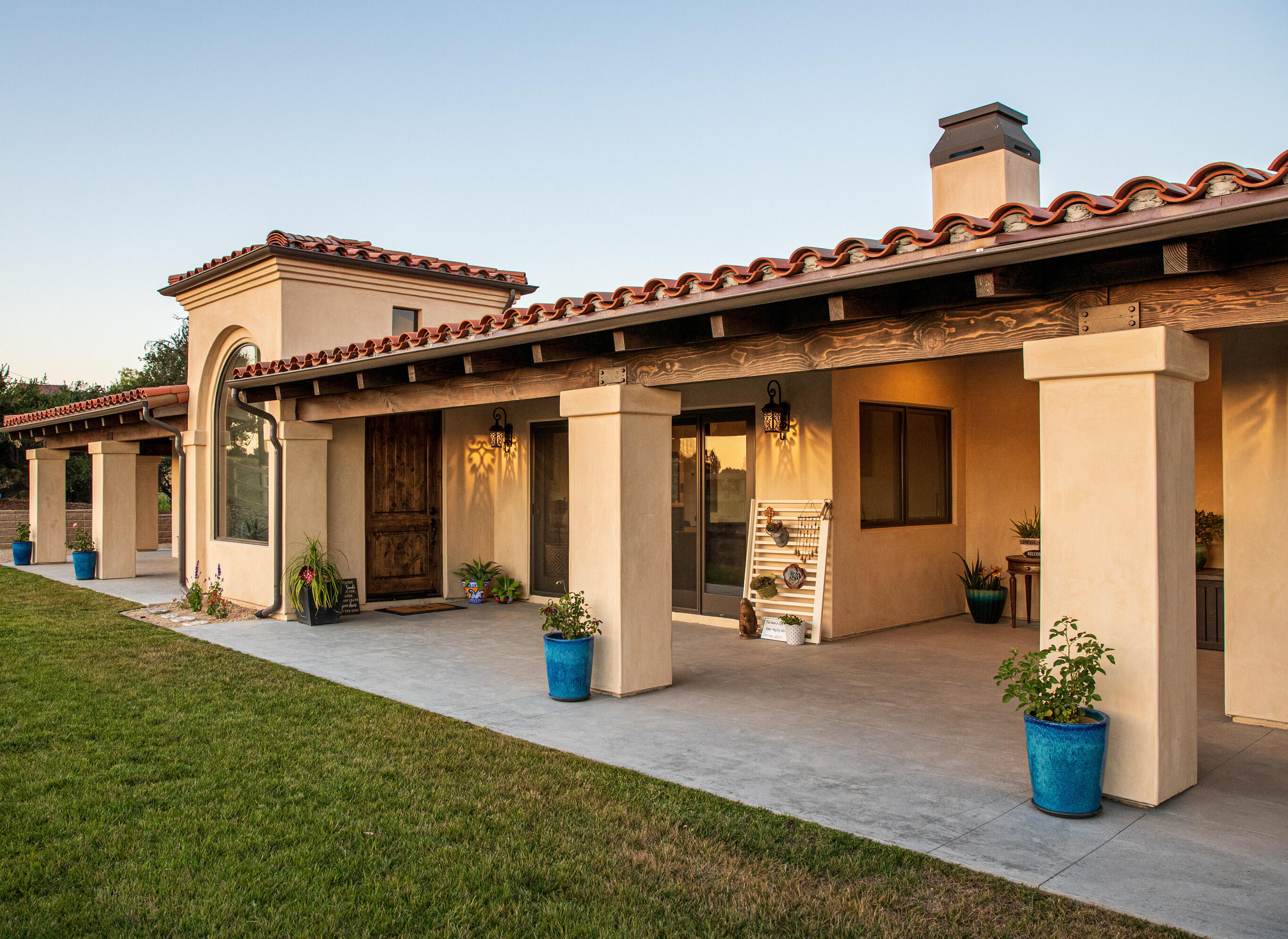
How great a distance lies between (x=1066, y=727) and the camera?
4105 millimetres

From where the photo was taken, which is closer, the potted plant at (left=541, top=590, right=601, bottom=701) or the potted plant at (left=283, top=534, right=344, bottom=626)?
the potted plant at (left=541, top=590, right=601, bottom=701)

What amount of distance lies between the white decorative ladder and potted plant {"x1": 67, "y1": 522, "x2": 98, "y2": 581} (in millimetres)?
11398

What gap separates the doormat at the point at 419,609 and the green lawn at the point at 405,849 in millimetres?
5033

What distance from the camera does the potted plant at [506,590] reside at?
39.2 ft

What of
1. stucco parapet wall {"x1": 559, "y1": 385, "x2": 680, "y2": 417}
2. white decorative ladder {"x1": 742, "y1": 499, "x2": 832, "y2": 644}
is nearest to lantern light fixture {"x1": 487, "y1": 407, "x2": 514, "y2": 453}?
white decorative ladder {"x1": 742, "y1": 499, "x2": 832, "y2": 644}

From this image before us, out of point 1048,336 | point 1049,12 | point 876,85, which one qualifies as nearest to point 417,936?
point 1048,336

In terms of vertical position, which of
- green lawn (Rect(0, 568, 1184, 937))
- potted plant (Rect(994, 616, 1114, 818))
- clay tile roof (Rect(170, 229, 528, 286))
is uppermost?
clay tile roof (Rect(170, 229, 528, 286))

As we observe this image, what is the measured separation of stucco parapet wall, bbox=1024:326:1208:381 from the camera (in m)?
4.12

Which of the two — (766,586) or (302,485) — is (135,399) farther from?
(766,586)

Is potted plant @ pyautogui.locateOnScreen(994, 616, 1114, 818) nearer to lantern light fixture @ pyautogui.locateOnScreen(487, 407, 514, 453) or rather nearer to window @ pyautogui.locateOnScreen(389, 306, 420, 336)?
lantern light fixture @ pyautogui.locateOnScreen(487, 407, 514, 453)

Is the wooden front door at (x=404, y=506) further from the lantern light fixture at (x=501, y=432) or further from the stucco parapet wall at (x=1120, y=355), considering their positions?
the stucco parapet wall at (x=1120, y=355)

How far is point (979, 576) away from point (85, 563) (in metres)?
13.8

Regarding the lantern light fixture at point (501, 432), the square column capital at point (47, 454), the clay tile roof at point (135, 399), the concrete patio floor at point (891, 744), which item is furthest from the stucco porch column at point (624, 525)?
the square column capital at point (47, 454)

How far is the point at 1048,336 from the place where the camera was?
177 inches
